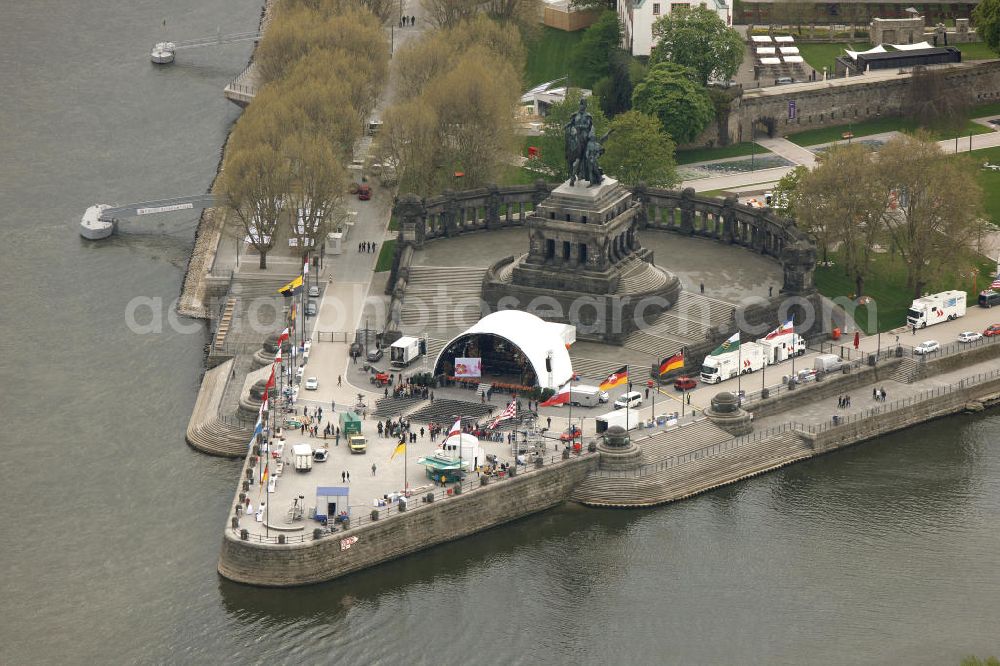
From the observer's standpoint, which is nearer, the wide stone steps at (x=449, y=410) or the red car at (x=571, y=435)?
the red car at (x=571, y=435)

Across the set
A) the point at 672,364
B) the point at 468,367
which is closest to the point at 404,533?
the point at 468,367

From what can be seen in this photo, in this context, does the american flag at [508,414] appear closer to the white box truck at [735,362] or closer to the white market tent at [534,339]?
the white market tent at [534,339]

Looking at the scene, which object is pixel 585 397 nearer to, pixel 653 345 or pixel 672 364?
pixel 672 364

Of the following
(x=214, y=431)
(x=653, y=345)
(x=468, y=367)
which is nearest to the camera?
(x=214, y=431)

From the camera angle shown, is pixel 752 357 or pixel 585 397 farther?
pixel 752 357

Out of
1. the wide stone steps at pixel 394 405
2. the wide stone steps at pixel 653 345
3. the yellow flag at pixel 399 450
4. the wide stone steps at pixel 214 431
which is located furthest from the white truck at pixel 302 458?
the wide stone steps at pixel 653 345

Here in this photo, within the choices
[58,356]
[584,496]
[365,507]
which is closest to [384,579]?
[365,507]

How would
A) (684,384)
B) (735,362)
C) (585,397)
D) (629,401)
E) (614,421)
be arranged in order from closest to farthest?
(614,421) < (629,401) < (585,397) < (684,384) < (735,362)

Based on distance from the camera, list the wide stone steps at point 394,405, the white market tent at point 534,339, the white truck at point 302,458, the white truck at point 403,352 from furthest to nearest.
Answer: the white truck at point 403,352 < the white market tent at point 534,339 < the wide stone steps at point 394,405 < the white truck at point 302,458
